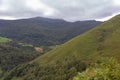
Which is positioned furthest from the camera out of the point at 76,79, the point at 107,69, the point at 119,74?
the point at 76,79

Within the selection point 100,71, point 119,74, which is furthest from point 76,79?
point 119,74

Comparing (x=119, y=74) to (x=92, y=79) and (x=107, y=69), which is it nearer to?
(x=107, y=69)

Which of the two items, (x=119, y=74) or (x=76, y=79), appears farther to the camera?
(x=76, y=79)

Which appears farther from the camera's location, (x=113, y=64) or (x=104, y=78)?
(x=113, y=64)

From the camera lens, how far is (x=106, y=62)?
91250 mm

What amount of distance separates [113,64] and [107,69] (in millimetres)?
8333

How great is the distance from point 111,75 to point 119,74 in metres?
3.60

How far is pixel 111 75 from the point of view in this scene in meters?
78.2

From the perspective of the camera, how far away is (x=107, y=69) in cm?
8194

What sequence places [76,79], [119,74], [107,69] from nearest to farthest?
1. [119,74]
2. [107,69]
3. [76,79]

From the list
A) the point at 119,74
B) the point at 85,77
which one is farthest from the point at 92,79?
the point at 119,74

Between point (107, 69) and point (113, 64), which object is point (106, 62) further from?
point (107, 69)

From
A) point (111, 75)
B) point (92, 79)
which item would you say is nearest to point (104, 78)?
point (111, 75)

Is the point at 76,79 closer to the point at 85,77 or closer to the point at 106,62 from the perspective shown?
the point at 85,77
